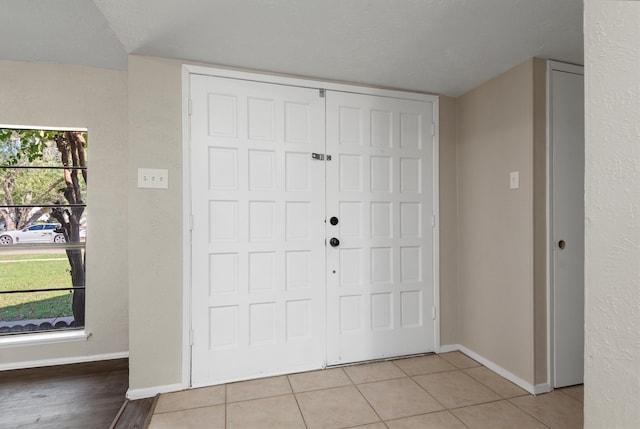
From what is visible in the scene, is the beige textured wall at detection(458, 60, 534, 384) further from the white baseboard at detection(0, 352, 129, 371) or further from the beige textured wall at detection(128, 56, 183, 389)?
the white baseboard at detection(0, 352, 129, 371)

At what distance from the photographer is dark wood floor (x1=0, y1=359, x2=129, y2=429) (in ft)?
6.01

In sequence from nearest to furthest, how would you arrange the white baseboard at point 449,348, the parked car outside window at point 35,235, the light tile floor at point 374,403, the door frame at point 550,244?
the light tile floor at point 374,403 < the door frame at point 550,244 < the parked car outside window at point 35,235 < the white baseboard at point 449,348

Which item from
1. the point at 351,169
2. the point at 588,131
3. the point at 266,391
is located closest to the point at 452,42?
the point at 351,169

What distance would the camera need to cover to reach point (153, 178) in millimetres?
2117

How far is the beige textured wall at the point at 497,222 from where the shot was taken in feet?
7.18

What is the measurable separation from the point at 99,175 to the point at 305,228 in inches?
67.0

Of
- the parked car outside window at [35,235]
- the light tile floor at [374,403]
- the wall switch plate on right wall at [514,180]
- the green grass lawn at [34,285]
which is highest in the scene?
the wall switch plate on right wall at [514,180]

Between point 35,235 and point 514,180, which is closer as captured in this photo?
point 514,180

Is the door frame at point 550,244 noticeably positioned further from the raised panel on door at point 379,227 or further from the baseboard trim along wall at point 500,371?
the raised panel on door at point 379,227

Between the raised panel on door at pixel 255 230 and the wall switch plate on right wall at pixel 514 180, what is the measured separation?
53.2 inches

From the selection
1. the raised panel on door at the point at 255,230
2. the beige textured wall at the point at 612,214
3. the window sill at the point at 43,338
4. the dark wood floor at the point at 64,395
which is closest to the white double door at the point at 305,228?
the raised panel on door at the point at 255,230

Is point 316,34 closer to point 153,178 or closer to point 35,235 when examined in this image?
point 153,178

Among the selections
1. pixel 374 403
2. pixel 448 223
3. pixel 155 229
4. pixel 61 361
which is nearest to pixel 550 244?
pixel 448 223

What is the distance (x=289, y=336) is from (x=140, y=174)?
1525mm
